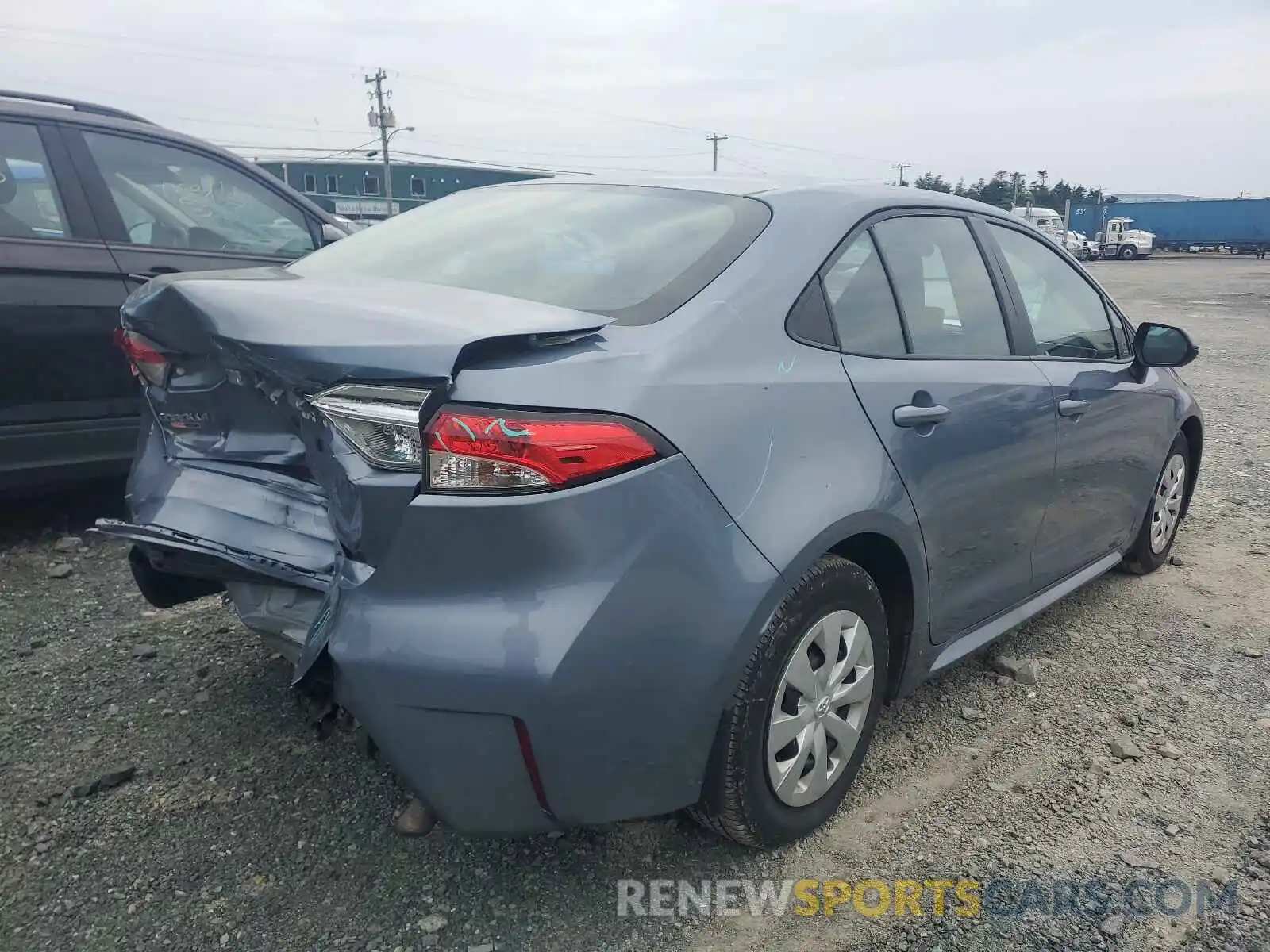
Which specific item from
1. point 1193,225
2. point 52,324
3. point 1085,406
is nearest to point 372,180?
point 1193,225

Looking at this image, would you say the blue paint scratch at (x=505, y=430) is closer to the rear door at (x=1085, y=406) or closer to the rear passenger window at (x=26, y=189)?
the rear door at (x=1085, y=406)

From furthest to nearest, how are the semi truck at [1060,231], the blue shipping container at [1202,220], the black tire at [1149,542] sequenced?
1. the blue shipping container at [1202,220]
2. the semi truck at [1060,231]
3. the black tire at [1149,542]

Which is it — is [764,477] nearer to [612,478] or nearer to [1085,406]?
[612,478]

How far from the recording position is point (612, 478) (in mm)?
1854

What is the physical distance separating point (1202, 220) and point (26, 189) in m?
56.6

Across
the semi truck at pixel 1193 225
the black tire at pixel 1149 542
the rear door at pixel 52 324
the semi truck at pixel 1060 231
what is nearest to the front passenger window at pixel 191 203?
the rear door at pixel 52 324

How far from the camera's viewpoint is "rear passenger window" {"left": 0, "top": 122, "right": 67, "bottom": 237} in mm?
3980

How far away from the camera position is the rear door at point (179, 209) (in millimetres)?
4238

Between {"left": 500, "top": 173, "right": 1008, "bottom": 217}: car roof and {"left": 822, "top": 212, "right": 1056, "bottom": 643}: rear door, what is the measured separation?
7 centimetres

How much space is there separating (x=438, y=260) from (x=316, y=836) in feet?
4.83

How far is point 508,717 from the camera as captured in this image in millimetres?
1825

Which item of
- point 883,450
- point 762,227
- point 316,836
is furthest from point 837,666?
point 316,836

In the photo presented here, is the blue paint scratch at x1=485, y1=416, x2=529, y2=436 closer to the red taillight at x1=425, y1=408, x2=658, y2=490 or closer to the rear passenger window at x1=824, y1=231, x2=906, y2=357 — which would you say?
the red taillight at x1=425, y1=408, x2=658, y2=490

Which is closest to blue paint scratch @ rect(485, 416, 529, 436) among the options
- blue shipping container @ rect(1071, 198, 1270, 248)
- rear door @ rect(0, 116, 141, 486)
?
rear door @ rect(0, 116, 141, 486)
